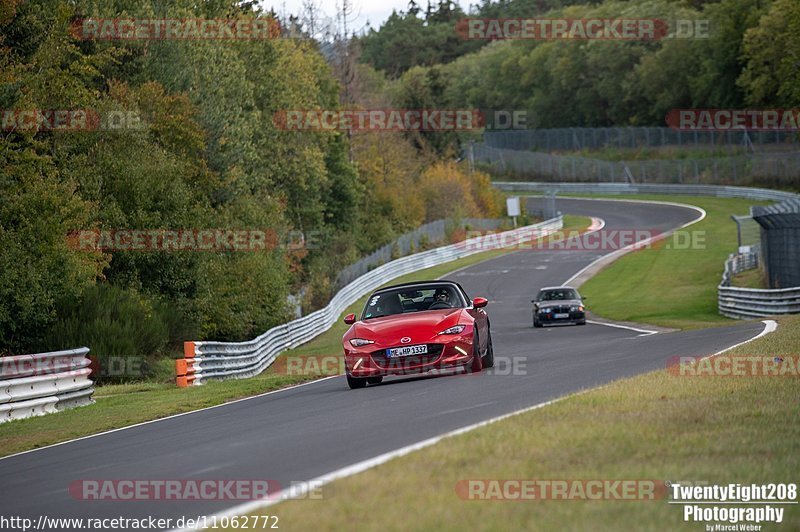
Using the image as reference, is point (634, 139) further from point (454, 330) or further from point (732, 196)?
point (454, 330)

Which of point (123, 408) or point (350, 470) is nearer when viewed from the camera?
point (350, 470)

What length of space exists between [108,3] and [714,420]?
41.2 metres

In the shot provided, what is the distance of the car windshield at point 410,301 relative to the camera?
1795cm

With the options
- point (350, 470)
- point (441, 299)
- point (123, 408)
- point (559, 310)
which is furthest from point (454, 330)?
point (559, 310)

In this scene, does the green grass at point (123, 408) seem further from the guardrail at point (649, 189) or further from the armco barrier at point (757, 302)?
the guardrail at point (649, 189)

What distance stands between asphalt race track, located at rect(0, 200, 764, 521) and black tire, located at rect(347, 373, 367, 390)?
169 mm

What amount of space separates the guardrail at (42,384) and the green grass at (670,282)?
19010 millimetres

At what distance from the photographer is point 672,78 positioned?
394ft

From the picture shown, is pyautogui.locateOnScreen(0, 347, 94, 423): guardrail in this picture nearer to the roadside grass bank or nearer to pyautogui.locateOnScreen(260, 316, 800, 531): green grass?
pyautogui.locateOnScreen(260, 316, 800, 531): green grass

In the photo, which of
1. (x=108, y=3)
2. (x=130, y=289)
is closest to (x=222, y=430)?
(x=130, y=289)

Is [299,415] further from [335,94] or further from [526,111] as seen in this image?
[526,111]

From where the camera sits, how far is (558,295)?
38.7 m

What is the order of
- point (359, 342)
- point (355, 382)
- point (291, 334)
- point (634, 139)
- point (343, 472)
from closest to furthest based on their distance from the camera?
1. point (343, 472)
2. point (359, 342)
3. point (355, 382)
4. point (291, 334)
5. point (634, 139)

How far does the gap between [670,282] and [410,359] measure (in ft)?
125
